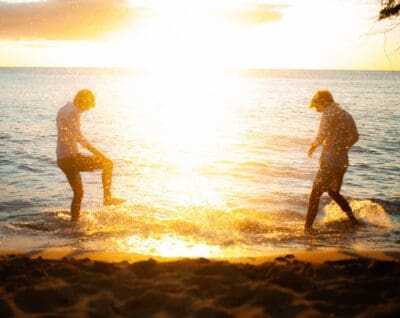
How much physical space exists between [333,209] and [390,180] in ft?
13.8

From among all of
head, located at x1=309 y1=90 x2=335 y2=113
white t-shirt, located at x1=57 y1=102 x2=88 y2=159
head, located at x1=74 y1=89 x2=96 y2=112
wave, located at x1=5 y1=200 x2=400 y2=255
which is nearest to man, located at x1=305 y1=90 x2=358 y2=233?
head, located at x1=309 y1=90 x2=335 y2=113

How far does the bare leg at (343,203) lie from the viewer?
7.80 meters

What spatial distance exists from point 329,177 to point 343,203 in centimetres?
77

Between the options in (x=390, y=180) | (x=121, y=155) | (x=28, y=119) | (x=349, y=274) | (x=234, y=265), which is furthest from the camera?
(x=28, y=119)

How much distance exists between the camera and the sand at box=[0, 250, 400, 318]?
4238 millimetres

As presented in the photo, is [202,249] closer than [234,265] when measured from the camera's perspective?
No

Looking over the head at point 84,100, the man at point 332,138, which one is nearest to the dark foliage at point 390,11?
the man at point 332,138

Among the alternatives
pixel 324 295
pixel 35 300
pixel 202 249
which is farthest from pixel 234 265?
pixel 35 300

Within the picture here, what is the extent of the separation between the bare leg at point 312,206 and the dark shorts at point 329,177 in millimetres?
114

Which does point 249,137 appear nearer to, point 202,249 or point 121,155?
point 121,155

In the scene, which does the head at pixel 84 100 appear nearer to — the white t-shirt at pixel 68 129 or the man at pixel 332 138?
the white t-shirt at pixel 68 129

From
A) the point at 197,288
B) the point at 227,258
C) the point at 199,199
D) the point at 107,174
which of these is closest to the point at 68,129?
the point at 107,174

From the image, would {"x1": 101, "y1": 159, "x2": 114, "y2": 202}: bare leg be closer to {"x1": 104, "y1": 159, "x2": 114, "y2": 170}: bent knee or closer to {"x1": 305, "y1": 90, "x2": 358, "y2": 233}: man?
{"x1": 104, "y1": 159, "x2": 114, "y2": 170}: bent knee

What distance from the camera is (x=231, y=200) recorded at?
1045cm
